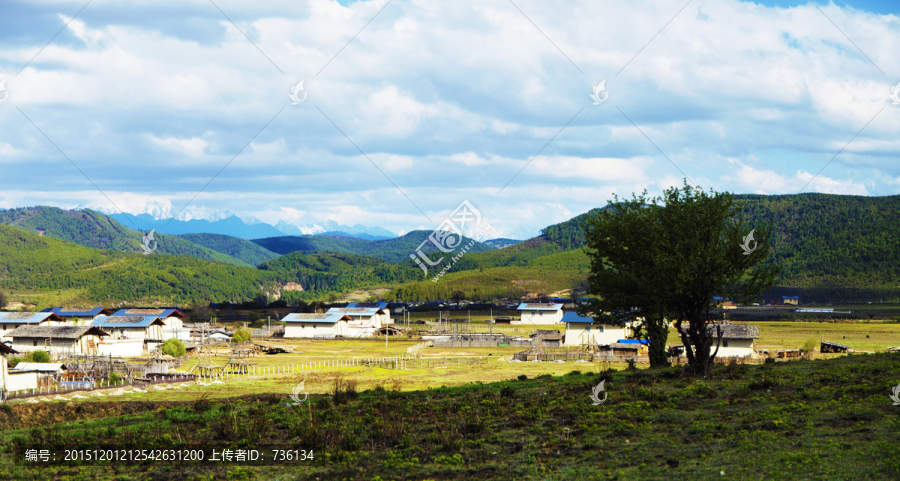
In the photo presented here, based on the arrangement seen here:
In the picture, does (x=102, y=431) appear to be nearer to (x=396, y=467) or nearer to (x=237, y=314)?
(x=396, y=467)

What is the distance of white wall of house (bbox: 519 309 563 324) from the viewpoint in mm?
124688

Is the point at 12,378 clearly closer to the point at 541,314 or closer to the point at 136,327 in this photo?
the point at 136,327

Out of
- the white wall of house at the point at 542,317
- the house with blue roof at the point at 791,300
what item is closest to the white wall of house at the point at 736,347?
the white wall of house at the point at 542,317

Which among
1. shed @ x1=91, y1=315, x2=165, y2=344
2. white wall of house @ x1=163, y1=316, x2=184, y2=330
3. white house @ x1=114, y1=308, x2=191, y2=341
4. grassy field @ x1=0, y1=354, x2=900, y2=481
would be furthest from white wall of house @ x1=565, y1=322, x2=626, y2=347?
white wall of house @ x1=163, y1=316, x2=184, y2=330

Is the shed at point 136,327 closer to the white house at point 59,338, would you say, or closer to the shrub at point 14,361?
the white house at point 59,338

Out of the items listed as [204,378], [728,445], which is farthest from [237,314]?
[728,445]

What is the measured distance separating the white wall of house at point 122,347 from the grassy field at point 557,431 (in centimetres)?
4539

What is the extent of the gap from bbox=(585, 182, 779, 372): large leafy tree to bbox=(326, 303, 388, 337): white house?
7365 centimetres

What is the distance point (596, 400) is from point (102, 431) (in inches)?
767

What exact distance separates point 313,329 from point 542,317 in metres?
43.4

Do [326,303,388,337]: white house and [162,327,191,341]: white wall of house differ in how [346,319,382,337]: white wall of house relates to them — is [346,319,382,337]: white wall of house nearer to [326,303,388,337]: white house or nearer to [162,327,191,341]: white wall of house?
[326,303,388,337]: white house

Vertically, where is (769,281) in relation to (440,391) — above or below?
above

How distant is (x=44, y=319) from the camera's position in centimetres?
8875

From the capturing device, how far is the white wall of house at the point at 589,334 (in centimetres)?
8312
